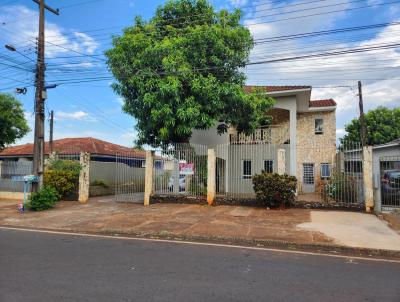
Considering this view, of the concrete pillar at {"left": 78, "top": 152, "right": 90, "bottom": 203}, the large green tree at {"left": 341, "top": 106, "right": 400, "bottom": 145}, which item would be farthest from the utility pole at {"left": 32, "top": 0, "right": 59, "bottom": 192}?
the large green tree at {"left": 341, "top": 106, "right": 400, "bottom": 145}

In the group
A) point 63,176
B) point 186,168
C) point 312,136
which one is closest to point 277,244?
point 186,168

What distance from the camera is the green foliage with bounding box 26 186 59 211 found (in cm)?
1447

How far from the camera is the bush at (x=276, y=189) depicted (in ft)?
44.1

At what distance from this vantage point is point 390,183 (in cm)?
1289

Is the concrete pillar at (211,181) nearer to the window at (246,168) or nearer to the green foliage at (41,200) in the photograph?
the window at (246,168)

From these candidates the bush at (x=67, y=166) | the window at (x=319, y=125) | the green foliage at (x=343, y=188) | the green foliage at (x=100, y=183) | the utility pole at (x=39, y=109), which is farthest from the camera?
the window at (x=319, y=125)

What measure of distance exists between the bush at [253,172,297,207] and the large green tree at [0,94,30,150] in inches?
585

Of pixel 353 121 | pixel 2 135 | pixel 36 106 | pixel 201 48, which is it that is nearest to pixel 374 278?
pixel 201 48

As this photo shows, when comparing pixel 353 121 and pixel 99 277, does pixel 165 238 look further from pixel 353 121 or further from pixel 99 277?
pixel 353 121

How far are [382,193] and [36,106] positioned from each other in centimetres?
1438

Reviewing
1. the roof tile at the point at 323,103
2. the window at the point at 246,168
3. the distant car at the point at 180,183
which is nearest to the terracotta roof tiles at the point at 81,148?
the distant car at the point at 180,183

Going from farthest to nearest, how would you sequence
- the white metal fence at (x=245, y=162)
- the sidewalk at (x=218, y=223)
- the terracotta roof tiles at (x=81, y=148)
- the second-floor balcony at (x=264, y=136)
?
the terracotta roof tiles at (x=81, y=148) → the second-floor balcony at (x=264, y=136) → the white metal fence at (x=245, y=162) → the sidewalk at (x=218, y=223)

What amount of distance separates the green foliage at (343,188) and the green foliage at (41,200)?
11.5 metres

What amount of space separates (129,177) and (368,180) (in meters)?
10.8
